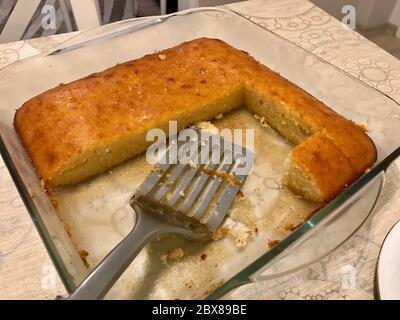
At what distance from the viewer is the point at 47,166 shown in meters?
1.11

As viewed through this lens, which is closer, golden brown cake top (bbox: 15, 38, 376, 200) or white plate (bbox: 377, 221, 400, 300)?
white plate (bbox: 377, 221, 400, 300)

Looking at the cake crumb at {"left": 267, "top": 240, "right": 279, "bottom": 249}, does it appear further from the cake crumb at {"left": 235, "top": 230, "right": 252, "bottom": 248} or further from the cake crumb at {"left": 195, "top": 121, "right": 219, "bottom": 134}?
the cake crumb at {"left": 195, "top": 121, "right": 219, "bottom": 134}

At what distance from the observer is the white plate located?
943 millimetres

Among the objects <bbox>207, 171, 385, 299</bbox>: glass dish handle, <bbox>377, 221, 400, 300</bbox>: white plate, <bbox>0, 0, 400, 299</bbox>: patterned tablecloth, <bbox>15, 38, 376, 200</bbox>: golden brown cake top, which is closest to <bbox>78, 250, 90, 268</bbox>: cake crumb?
<bbox>0, 0, 400, 299</bbox>: patterned tablecloth

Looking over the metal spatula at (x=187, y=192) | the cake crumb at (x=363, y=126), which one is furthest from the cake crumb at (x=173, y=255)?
the cake crumb at (x=363, y=126)

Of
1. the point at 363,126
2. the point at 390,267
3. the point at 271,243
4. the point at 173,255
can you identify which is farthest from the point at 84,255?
the point at 363,126

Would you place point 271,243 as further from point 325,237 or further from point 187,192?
point 187,192

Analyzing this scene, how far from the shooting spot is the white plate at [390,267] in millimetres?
943

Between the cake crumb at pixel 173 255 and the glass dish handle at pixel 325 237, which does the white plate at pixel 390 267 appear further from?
the cake crumb at pixel 173 255

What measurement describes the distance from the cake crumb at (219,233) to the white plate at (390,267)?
37 centimetres

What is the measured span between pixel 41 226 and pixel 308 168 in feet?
2.17

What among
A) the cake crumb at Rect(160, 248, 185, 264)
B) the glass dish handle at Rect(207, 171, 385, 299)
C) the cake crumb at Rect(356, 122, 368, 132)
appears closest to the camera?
the glass dish handle at Rect(207, 171, 385, 299)

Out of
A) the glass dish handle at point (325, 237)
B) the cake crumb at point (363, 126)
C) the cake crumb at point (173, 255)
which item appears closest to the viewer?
the glass dish handle at point (325, 237)

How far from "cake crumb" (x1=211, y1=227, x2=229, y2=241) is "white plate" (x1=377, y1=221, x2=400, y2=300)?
0.37 m
